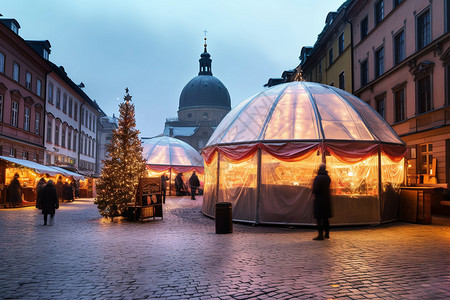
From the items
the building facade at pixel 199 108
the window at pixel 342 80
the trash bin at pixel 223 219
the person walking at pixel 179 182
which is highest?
the building facade at pixel 199 108

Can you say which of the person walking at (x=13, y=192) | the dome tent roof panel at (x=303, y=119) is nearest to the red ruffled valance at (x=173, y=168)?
the person walking at (x=13, y=192)

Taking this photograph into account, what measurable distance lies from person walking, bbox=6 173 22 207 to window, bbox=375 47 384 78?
72.8 feet

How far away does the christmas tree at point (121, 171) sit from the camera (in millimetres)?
16484

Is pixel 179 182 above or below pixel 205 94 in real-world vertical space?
below

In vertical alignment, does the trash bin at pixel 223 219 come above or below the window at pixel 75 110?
below

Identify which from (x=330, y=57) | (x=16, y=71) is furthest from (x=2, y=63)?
(x=330, y=57)

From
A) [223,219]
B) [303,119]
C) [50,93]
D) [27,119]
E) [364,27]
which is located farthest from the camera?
[50,93]

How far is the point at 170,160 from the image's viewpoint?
37531 millimetres

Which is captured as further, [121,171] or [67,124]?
[67,124]

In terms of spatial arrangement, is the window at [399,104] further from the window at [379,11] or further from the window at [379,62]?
the window at [379,11]

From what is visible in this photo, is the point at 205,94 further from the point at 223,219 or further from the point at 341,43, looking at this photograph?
the point at 223,219

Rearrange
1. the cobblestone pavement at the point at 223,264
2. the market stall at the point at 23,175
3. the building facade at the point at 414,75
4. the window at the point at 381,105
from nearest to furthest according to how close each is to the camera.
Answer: the cobblestone pavement at the point at 223,264 → the building facade at the point at 414,75 → the market stall at the point at 23,175 → the window at the point at 381,105

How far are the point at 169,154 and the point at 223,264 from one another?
30845 millimetres

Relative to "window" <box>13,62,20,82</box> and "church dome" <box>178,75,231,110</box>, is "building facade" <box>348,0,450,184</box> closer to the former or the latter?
"window" <box>13,62,20,82</box>
